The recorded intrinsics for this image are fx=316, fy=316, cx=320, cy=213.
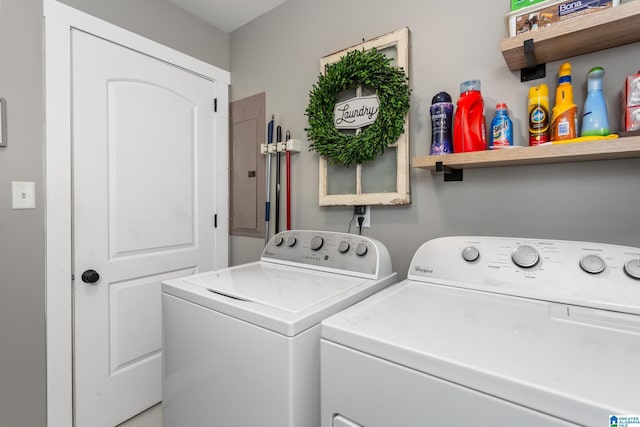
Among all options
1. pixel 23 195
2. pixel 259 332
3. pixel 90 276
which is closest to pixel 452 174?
pixel 259 332

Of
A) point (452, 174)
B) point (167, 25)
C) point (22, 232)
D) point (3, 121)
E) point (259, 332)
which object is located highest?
point (167, 25)

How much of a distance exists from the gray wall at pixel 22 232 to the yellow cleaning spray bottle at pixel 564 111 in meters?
2.21

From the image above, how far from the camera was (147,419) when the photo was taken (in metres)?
1.84

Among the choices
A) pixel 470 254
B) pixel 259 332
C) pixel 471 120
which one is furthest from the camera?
pixel 471 120

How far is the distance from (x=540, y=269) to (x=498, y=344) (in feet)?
1.55

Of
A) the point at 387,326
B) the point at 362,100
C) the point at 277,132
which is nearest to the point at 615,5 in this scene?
the point at 362,100

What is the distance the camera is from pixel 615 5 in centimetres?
97

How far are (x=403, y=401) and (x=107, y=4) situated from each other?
2.31 metres

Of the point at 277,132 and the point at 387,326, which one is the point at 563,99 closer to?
the point at 387,326

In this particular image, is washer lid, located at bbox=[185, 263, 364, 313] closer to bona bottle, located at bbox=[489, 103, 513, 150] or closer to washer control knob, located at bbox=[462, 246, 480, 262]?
washer control knob, located at bbox=[462, 246, 480, 262]

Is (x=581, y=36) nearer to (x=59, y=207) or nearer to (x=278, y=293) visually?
(x=278, y=293)

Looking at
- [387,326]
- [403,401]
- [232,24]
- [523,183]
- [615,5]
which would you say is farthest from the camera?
[232,24]

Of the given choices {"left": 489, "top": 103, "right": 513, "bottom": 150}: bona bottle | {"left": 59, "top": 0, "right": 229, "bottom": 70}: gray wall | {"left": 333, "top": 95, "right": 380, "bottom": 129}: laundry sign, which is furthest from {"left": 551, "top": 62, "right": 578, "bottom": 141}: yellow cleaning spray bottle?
{"left": 59, "top": 0, "right": 229, "bottom": 70}: gray wall

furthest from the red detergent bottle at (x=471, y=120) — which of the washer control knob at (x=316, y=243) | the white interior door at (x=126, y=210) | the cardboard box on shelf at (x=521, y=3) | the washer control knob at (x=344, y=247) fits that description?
the white interior door at (x=126, y=210)
